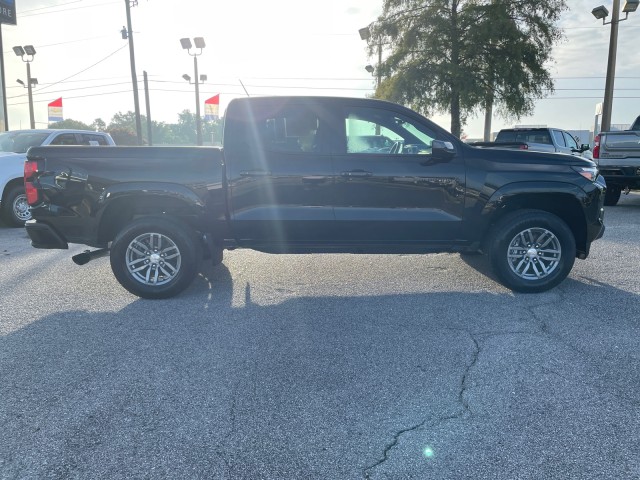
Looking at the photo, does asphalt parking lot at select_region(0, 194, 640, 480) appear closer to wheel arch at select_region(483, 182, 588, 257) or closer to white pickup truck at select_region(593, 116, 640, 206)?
wheel arch at select_region(483, 182, 588, 257)

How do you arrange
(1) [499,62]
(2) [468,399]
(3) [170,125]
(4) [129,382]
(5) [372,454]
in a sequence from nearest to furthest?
(5) [372,454] → (2) [468,399] → (4) [129,382] → (1) [499,62] → (3) [170,125]

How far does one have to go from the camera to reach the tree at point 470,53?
2003 cm

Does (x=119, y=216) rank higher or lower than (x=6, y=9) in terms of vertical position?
lower

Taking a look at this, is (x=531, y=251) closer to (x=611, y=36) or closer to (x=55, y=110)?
(x=611, y=36)

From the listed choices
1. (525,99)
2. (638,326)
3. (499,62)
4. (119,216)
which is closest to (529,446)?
(638,326)

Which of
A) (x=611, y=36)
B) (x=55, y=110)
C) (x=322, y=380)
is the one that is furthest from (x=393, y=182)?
(x=55, y=110)

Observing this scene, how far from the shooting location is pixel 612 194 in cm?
1239

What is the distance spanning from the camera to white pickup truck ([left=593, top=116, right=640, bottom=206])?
11172 mm

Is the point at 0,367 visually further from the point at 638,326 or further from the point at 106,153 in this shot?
the point at 638,326

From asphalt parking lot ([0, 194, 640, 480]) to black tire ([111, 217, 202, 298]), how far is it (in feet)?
0.66

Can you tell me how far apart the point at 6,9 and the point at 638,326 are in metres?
26.8

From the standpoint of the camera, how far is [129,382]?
341cm

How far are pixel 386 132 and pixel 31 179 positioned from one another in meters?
3.60

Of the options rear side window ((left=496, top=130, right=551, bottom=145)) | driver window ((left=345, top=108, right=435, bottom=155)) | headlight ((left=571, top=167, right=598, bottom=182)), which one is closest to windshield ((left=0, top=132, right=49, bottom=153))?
driver window ((left=345, top=108, right=435, bottom=155))
